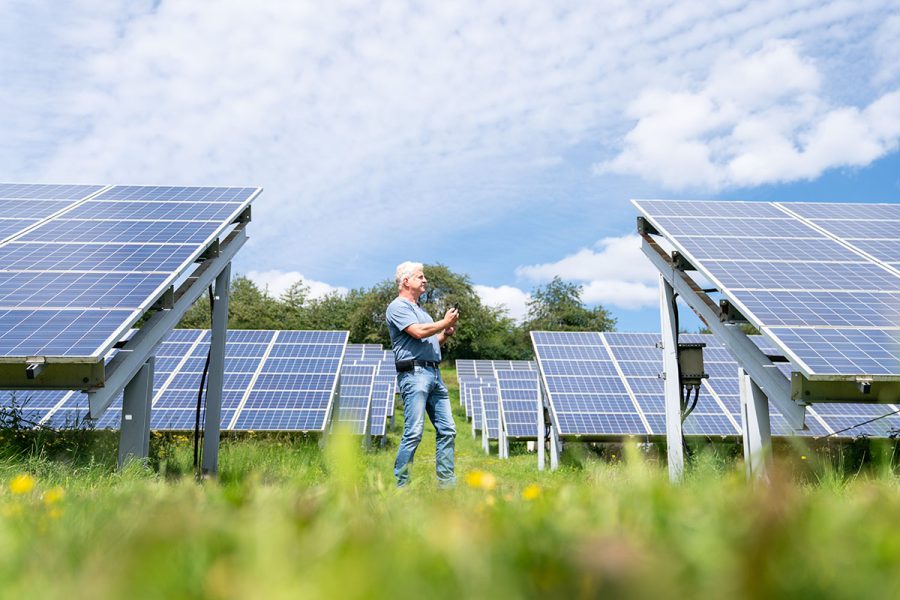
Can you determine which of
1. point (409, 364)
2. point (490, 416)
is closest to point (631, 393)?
point (490, 416)

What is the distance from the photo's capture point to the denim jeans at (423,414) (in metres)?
6.24

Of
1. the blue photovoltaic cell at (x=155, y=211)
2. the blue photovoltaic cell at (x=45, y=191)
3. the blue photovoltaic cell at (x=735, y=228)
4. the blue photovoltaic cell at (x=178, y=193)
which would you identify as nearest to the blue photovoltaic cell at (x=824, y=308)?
the blue photovoltaic cell at (x=735, y=228)

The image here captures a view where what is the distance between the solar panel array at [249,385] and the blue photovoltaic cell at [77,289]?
140 inches

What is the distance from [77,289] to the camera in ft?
21.3

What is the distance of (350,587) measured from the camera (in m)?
0.61

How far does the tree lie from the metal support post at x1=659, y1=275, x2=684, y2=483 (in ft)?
171

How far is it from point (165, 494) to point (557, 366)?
39.2 feet

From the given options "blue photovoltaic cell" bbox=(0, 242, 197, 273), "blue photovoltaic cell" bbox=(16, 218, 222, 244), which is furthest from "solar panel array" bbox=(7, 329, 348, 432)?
"blue photovoltaic cell" bbox=(0, 242, 197, 273)

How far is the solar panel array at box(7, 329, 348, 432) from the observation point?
36.6 ft

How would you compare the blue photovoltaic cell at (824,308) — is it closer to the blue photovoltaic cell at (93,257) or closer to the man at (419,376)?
the man at (419,376)

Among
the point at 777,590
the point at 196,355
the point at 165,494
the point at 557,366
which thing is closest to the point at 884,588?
the point at 777,590

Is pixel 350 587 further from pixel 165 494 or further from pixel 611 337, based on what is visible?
pixel 611 337

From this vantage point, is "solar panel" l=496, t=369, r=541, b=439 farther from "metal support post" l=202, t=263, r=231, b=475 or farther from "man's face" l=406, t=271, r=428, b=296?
"man's face" l=406, t=271, r=428, b=296

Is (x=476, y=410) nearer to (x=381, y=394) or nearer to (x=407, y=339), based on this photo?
(x=381, y=394)
